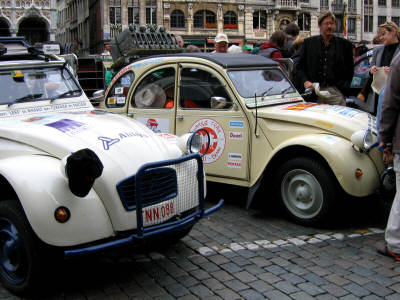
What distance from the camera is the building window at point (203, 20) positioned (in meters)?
51.6

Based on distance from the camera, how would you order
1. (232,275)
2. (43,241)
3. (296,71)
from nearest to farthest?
(43,241) < (232,275) < (296,71)

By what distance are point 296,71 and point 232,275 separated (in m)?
3.97

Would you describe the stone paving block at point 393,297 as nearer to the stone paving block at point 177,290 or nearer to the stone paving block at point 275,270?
the stone paving block at point 275,270

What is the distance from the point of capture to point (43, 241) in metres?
3.39

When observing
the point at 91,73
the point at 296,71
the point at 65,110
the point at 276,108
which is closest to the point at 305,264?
the point at 276,108

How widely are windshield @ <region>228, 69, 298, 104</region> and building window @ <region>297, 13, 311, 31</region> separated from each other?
52.2 metres

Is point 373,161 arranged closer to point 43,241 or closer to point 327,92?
point 327,92

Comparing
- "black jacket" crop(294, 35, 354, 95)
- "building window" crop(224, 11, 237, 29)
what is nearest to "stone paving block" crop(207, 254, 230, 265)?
"black jacket" crop(294, 35, 354, 95)

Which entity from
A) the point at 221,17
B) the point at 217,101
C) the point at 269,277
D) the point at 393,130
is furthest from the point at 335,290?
the point at 221,17

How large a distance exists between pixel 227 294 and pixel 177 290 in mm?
402

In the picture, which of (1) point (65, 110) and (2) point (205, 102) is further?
(2) point (205, 102)

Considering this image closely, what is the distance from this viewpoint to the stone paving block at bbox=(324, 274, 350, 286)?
3908 mm

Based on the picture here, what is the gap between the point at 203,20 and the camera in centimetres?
5156

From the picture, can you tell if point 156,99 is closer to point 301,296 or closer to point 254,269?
point 254,269
